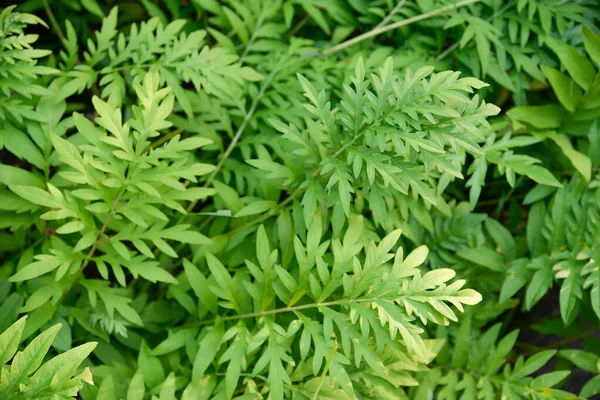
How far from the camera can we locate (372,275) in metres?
1.79

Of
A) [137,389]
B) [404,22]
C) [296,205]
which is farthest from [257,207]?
[404,22]

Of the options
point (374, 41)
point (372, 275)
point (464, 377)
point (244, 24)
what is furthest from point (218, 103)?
point (464, 377)

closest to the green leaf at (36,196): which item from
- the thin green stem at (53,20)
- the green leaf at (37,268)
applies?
the green leaf at (37,268)

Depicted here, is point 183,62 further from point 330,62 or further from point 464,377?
point 464,377

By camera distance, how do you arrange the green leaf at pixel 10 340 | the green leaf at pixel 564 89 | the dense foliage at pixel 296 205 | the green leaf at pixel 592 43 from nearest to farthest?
the green leaf at pixel 10 340 < the dense foliage at pixel 296 205 < the green leaf at pixel 592 43 < the green leaf at pixel 564 89

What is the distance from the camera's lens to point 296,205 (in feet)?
6.57

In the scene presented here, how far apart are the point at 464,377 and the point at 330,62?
54.4 inches

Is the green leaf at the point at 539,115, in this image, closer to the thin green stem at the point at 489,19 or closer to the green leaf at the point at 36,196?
the thin green stem at the point at 489,19

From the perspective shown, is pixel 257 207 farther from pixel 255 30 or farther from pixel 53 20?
pixel 53 20

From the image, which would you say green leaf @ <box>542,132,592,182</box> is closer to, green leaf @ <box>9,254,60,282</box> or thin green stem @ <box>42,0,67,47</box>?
green leaf @ <box>9,254,60,282</box>

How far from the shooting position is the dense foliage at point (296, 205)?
5.74ft

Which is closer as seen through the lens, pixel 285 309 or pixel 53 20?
pixel 285 309

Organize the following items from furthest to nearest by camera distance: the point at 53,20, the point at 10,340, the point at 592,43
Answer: the point at 53,20 < the point at 592,43 < the point at 10,340

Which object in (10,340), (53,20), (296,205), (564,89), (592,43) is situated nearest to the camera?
(10,340)
